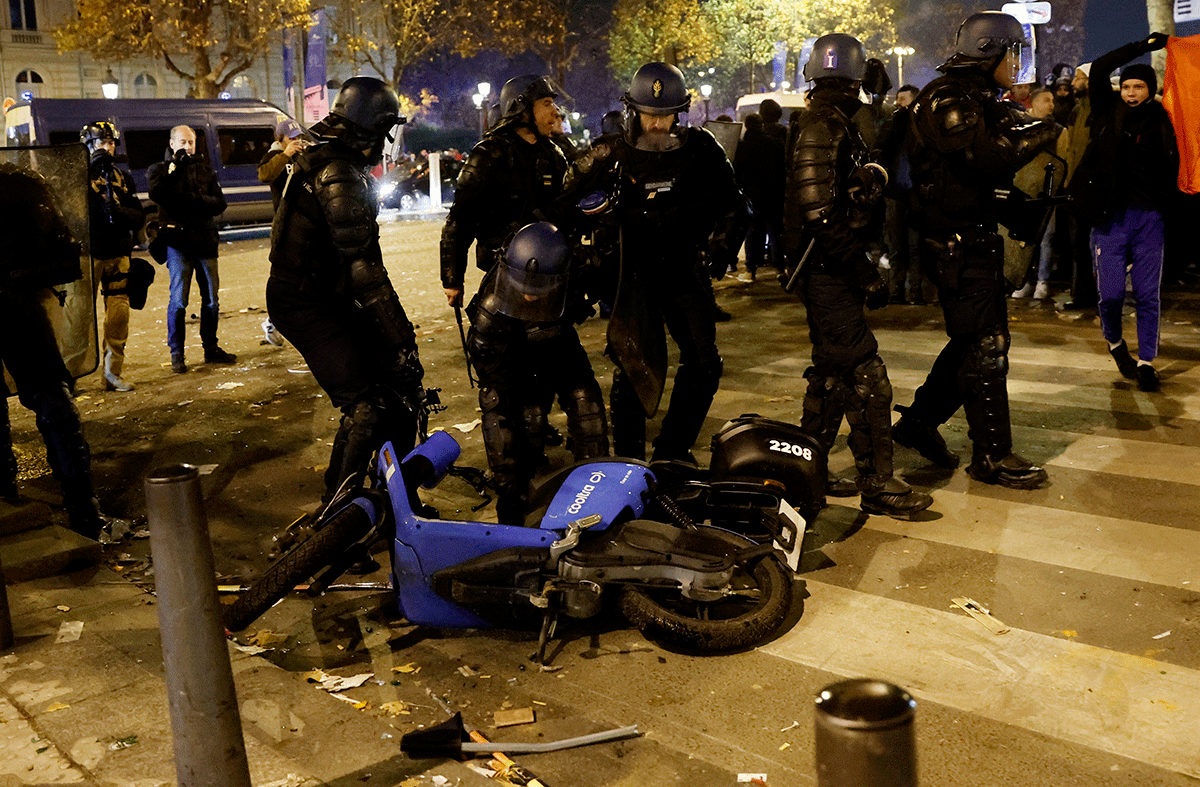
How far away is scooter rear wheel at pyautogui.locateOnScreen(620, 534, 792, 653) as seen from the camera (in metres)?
3.92

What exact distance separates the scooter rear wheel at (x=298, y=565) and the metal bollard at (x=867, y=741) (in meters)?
2.54

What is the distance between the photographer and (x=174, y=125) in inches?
888

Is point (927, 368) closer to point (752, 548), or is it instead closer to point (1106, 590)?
point (1106, 590)

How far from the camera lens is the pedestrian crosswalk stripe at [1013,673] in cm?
335

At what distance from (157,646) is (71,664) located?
30cm

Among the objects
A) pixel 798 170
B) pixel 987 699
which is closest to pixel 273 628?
pixel 987 699

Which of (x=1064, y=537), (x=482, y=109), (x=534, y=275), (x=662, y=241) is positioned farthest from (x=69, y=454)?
(x=482, y=109)

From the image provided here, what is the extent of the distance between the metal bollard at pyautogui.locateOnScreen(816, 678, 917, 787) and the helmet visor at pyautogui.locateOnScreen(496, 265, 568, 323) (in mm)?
3075

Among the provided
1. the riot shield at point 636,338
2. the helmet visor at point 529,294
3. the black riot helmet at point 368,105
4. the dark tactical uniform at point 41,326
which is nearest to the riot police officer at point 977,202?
the riot shield at point 636,338

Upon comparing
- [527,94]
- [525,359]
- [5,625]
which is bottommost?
[5,625]

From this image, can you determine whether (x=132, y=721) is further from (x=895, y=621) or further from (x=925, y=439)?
(x=925, y=439)

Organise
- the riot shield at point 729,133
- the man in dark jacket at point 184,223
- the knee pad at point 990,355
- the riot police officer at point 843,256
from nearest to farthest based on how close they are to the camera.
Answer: the riot police officer at point 843,256 → the knee pad at point 990,355 → the man in dark jacket at point 184,223 → the riot shield at point 729,133

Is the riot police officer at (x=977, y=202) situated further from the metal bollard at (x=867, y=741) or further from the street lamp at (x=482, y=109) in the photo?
the street lamp at (x=482, y=109)

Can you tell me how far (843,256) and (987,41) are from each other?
1.29 metres
